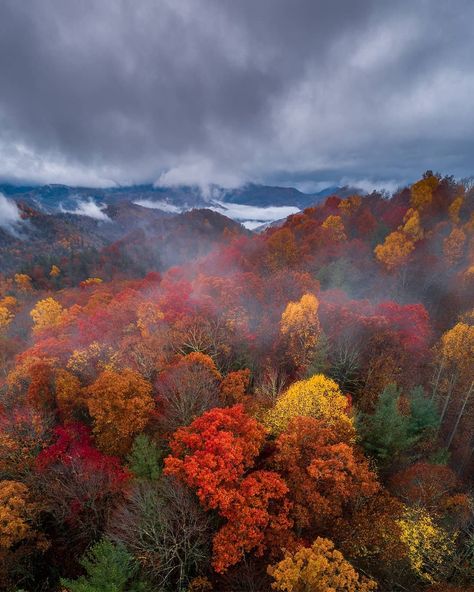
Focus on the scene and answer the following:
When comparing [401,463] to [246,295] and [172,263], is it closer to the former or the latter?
[246,295]

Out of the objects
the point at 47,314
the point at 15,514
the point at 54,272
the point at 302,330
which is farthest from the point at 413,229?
the point at 54,272

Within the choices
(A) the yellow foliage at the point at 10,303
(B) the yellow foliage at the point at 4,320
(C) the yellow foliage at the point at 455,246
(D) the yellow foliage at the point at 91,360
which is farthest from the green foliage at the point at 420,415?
(A) the yellow foliage at the point at 10,303

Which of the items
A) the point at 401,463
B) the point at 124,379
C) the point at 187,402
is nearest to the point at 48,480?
the point at 124,379

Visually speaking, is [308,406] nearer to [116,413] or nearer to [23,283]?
[116,413]

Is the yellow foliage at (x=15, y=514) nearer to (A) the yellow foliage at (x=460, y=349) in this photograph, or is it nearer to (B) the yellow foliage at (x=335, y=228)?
(A) the yellow foliage at (x=460, y=349)

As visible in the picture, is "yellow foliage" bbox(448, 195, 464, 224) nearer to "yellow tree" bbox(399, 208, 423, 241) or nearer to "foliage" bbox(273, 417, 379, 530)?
"yellow tree" bbox(399, 208, 423, 241)

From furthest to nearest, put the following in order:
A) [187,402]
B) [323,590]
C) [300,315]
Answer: [300,315] → [187,402] → [323,590]
